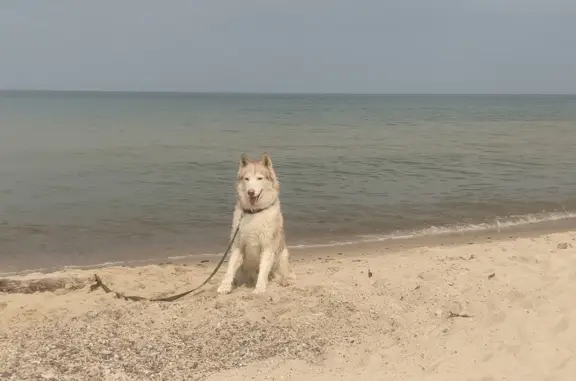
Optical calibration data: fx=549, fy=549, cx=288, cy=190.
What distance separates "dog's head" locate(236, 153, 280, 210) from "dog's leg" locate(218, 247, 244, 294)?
0.61 meters

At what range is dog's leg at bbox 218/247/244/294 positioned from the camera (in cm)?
646

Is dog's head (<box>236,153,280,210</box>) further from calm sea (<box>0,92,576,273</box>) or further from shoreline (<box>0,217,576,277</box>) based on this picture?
Result: calm sea (<box>0,92,576,273</box>)

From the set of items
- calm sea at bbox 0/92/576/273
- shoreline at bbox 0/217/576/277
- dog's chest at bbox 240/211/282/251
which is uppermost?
dog's chest at bbox 240/211/282/251

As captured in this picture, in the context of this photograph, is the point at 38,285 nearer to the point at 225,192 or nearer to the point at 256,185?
the point at 256,185

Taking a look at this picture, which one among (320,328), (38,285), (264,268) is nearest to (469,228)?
(264,268)

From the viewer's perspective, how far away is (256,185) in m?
6.38

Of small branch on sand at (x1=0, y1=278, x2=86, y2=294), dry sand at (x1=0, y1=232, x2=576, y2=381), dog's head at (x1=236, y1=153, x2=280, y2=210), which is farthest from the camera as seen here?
small branch on sand at (x1=0, y1=278, x2=86, y2=294)

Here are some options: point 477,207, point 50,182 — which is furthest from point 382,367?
point 50,182

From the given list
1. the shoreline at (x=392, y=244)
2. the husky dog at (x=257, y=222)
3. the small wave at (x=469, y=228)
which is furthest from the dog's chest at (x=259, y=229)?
the small wave at (x=469, y=228)

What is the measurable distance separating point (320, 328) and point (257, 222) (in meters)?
1.65

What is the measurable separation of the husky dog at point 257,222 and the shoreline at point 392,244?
2608mm

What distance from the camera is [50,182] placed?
1572cm

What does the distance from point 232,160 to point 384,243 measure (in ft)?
38.1

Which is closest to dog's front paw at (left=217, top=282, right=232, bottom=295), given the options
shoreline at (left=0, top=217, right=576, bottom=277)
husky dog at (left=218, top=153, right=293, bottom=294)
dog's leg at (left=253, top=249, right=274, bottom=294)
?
husky dog at (left=218, top=153, right=293, bottom=294)
